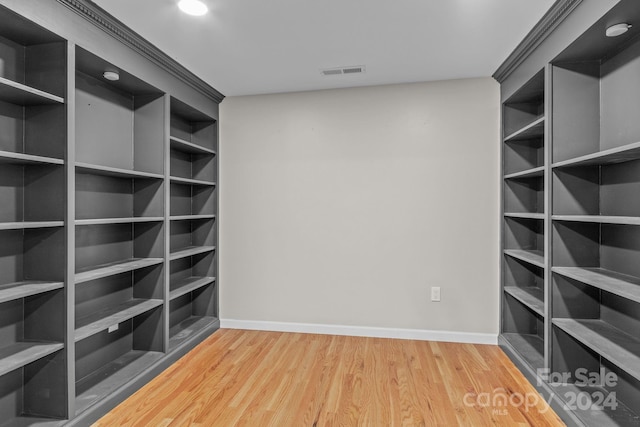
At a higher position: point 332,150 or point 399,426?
point 332,150

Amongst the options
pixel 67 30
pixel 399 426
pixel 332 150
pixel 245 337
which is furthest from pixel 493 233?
pixel 67 30

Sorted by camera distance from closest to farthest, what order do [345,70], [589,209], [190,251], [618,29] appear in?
[618,29]
[589,209]
[345,70]
[190,251]

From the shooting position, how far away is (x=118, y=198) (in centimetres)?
265

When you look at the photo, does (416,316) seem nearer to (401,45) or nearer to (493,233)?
(493,233)

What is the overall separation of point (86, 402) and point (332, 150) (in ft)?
8.67

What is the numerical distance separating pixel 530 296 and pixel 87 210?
329 cm

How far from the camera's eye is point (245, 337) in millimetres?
3357

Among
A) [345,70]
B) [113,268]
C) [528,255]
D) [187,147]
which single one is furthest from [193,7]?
[528,255]

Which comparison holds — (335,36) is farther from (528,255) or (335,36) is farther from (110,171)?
(528,255)

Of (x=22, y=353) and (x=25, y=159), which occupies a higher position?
(x=25, y=159)

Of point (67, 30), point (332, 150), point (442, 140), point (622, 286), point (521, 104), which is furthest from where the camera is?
point (332, 150)

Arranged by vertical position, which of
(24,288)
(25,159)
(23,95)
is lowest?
(24,288)

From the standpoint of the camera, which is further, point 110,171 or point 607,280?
point 110,171

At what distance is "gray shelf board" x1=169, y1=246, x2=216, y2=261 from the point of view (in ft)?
9.73
